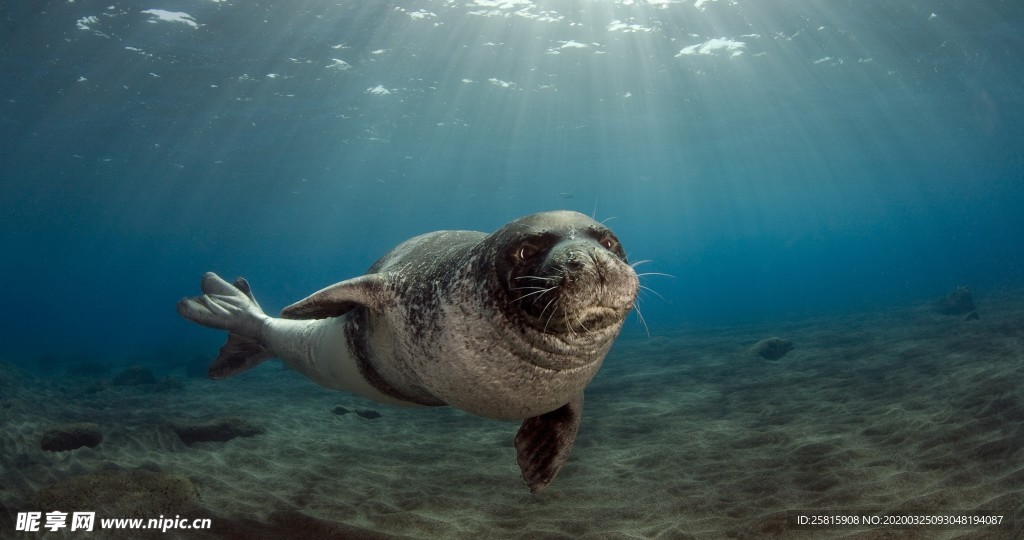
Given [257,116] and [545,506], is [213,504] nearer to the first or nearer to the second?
[545,506]

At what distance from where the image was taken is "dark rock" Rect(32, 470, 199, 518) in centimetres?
407

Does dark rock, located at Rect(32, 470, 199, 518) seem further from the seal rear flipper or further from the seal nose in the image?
the seal nose

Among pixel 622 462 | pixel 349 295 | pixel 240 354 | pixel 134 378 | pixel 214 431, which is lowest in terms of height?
pixel 134 378

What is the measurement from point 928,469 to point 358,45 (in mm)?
20556

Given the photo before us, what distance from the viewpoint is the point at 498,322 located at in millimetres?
2492

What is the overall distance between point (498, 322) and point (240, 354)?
14.0 ft

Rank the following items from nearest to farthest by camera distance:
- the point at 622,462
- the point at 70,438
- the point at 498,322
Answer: the point at 498,322, the point at 622,462, the point at 70,438

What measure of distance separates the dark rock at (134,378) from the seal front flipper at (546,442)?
48.7 ft

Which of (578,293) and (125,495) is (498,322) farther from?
(125,495)

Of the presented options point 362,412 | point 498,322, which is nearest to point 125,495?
point 498,322

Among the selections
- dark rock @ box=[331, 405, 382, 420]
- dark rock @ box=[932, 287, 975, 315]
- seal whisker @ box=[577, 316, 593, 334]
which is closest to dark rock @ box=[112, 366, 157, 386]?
dark rock @ box=[331, 405, 382, 420]

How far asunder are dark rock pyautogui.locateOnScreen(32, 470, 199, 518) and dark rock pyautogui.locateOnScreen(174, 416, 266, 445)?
2.49 metres

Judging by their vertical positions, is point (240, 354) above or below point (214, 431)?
above

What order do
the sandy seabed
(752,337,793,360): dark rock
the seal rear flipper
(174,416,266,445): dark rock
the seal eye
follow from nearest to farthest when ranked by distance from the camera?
the seal eye < the sandy seabed < the seal rear flipper < (174,416,266,445): dark rock < (752,337,793,360): dark rock
